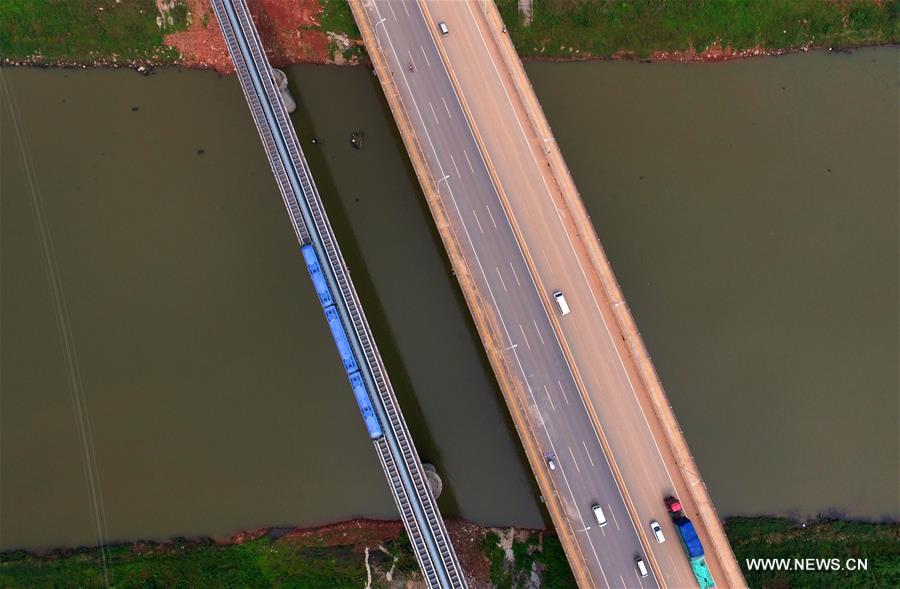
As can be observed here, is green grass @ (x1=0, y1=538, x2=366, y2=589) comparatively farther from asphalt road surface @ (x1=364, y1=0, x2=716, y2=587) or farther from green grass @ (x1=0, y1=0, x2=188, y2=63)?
green grass @ (x1=0, y1=0, x2=188, y2=63)

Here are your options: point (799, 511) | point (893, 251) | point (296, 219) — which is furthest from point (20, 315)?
point (893, 251)

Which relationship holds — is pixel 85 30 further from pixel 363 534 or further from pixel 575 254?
pixel 363 534

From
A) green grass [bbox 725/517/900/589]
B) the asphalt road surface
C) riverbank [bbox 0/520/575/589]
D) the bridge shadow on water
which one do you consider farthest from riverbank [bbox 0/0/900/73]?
riverbank [bbox 0/520/575/589]

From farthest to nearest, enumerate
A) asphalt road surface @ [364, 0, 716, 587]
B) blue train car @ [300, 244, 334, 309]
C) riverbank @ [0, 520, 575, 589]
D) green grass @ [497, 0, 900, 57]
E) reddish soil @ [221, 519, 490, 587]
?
green grass @ [497, 0, 900, 57], reddish soil @ [221, 519, 490, 587], riverbank @ [0, 520, 575, 589], blue train car @ [300, 244, 334, 309], asphalt road surface @ [364, 0, 716, 587]

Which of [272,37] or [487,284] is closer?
[487,284]

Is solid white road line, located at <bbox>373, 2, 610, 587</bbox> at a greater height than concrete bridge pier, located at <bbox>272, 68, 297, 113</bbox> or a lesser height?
lesser

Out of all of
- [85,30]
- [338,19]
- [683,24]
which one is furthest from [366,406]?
[683,24]
